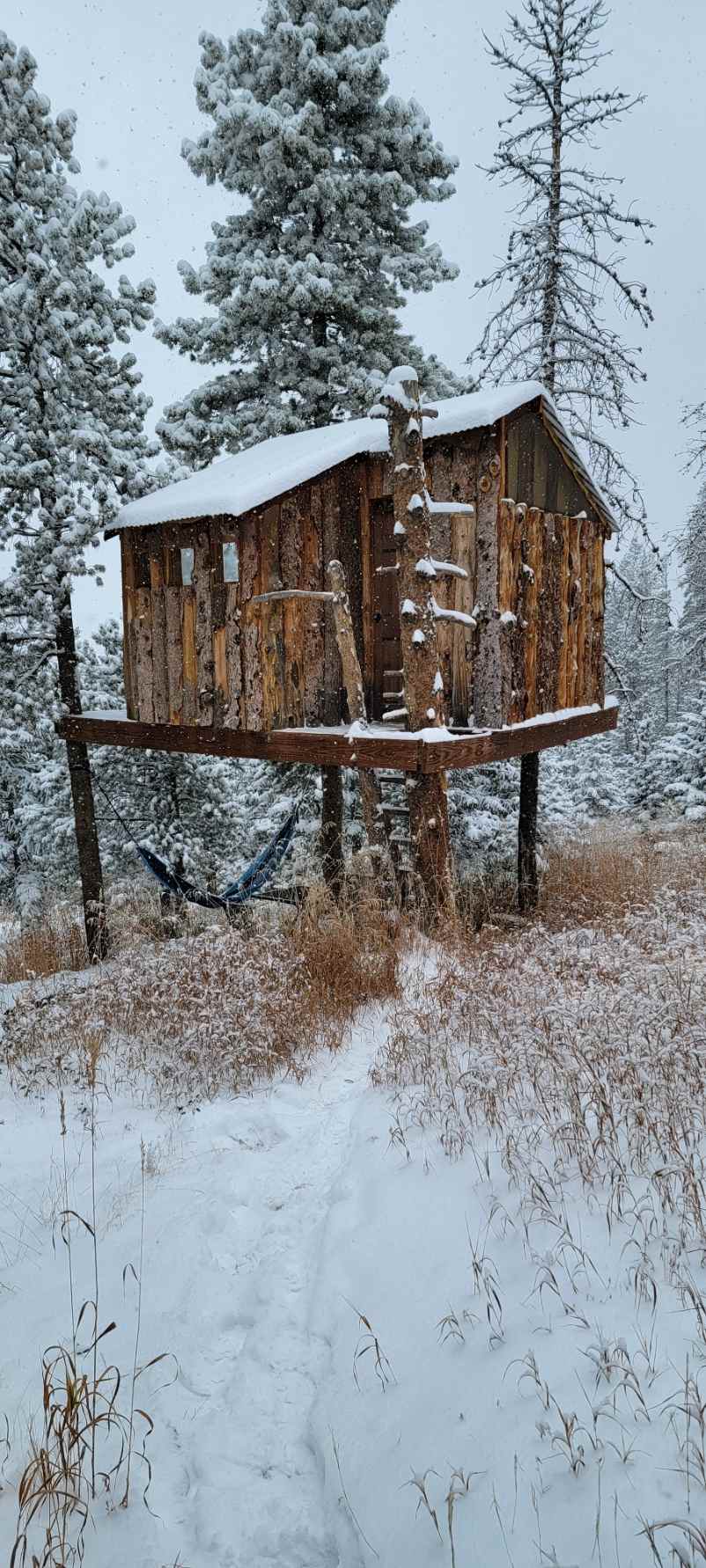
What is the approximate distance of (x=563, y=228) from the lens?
1141cm

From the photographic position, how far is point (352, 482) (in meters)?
9.29

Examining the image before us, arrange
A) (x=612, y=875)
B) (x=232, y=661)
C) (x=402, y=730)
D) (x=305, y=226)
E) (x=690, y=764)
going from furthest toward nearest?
(x=690, y=764) < (x=305, y=226) < (x=612, y=875) < (x=232, y=661) < (x=402, y=730)

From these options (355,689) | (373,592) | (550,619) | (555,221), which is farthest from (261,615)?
(555,221)

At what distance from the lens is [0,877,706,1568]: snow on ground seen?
2174 millimetres

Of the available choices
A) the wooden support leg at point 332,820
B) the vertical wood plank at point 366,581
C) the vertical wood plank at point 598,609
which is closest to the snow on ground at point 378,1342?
the vertical wood plank at point 366,581

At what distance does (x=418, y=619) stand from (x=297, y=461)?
88.8 inches

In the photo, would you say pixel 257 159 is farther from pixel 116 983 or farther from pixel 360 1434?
pixel 360 1434

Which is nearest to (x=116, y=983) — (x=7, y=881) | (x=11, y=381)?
(x=11, y=381)

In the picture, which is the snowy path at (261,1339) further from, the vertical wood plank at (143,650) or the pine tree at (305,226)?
the pine tree at (305,226)

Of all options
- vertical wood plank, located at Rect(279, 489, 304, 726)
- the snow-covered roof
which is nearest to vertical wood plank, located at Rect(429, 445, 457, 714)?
the snow-covered roof

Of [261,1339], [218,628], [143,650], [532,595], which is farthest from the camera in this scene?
[143,650]

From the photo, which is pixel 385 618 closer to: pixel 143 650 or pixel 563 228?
pixel 143 650

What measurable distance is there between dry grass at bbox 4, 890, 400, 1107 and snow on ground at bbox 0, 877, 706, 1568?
0.69 metres

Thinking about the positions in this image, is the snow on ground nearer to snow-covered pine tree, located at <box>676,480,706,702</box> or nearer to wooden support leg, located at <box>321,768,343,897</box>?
wooden support leg, located at <box>321,768,343,897</box>
